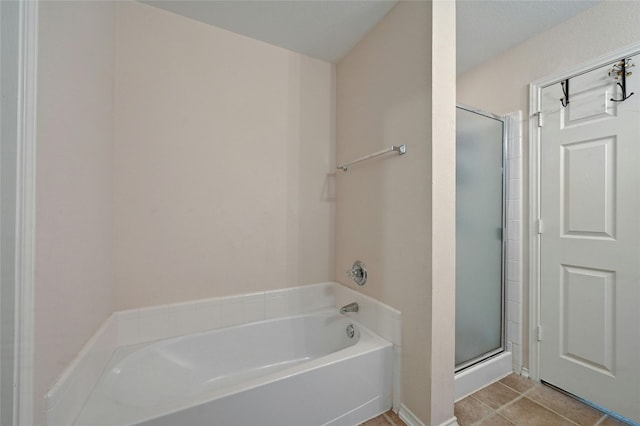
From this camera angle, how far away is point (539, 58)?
1.63 metres

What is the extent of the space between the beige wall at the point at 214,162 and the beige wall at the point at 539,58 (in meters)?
1.20

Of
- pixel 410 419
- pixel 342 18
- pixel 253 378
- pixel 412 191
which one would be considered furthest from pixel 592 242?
pixel 253 378

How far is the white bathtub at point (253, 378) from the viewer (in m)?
0.96

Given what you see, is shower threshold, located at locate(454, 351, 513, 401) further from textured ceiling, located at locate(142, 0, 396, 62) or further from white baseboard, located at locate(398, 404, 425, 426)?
textured ceiling, located at locate(142, 0, 396, 62)

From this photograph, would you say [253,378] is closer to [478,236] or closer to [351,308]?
[351,308]

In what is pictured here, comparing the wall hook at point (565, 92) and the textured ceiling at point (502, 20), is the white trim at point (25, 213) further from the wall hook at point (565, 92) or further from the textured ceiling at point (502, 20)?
the wall hook at point (565, 92)

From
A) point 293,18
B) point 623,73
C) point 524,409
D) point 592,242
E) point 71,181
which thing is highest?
point 293,18

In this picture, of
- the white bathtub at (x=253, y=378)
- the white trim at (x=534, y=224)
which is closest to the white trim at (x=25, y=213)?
the white bathtub at (x=253, y=378)

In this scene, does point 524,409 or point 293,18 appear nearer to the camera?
point 524,409

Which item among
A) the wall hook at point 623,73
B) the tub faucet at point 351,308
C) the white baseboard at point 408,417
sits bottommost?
the white baseboard at point 408,417

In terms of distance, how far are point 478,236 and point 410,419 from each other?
3.67 feet

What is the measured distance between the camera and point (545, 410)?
137 cm

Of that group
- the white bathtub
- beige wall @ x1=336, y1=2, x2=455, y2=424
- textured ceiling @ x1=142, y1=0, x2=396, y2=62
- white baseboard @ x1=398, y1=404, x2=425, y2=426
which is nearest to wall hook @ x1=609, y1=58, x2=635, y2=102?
beige wall @ x1=336, y1=2, x2=455, y2=424

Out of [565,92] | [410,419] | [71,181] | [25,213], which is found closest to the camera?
[25,213]
